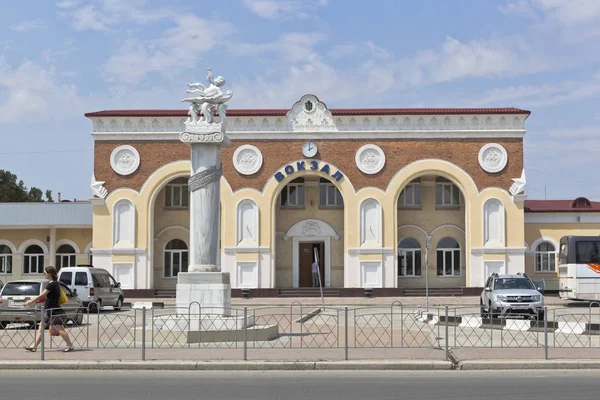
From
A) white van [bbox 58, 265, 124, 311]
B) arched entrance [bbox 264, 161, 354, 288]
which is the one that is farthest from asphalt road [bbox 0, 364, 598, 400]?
arched entrance [bbox 264, 161, 354, 288]

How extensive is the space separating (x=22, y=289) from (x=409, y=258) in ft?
78.6

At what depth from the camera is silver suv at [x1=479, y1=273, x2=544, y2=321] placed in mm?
25984

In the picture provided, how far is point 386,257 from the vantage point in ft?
137

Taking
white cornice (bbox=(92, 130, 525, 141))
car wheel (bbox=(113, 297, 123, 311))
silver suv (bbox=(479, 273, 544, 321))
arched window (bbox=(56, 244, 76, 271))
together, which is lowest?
car wheel (bbox=(113, 297, 123, 311))

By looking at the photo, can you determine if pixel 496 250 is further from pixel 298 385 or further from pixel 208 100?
pixel 298 385

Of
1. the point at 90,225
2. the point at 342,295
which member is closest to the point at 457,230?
the point at 342,295

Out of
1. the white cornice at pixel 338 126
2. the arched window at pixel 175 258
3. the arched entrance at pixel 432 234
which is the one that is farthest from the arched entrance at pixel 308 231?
the arched window at pixel 175 258

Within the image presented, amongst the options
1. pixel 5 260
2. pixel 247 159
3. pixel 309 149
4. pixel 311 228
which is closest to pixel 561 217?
pixel 311 228

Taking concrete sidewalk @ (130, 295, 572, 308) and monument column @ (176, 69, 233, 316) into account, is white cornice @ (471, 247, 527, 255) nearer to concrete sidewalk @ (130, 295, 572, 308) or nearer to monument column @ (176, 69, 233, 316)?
concrete sidewalk @ (130, 295, 572, 308)

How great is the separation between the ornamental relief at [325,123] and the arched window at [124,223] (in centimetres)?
394

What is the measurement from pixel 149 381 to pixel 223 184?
2927cm

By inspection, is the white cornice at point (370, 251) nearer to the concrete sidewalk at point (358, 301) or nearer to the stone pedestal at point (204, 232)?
the concrete sidewalk at point (358, 301)

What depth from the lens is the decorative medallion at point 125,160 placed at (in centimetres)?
4231

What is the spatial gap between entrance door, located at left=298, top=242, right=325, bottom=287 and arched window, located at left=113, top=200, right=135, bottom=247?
29.0ft
